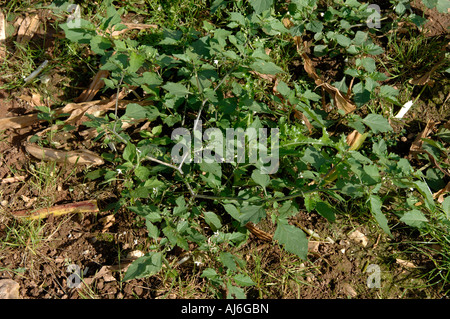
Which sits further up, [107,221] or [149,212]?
[149,212]

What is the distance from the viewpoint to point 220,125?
2467 mm

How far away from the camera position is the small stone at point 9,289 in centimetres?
213

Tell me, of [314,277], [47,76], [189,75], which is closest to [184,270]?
[314,277]

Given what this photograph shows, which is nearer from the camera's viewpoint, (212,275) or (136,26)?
(212,275)

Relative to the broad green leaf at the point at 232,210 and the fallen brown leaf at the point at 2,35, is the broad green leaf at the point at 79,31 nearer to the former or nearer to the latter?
the fallen brown leaf at the point at 2,35

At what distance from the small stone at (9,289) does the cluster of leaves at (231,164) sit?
706 millimetres

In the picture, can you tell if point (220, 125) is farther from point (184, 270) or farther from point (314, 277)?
point (314, 277)

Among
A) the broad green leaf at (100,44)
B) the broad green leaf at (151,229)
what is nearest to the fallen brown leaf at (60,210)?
the broad green leaf at (151,229)

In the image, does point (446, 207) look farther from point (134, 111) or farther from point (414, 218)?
point (134, 111)

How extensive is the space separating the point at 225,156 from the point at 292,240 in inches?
24.9

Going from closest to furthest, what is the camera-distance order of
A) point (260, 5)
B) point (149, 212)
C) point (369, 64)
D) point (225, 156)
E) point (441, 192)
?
point (149, 212) < point (225, 156) < point (260, 5) < point (441, 192) < point (369, 64)

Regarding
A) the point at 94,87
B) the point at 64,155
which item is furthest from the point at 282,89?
the point at 64,155

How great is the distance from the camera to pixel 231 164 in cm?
255

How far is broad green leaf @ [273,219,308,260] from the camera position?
1926 mm
